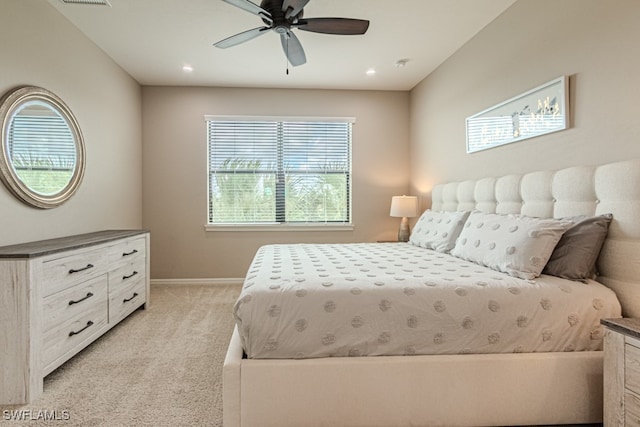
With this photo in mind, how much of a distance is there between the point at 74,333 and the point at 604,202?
3.31 m

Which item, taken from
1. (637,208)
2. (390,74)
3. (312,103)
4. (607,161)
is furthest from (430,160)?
(637,208)

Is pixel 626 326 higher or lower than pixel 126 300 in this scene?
higher

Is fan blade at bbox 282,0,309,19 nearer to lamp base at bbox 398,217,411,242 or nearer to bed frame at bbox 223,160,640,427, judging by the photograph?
bed frame at bbox 223,160,640,427

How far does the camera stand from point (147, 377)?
2061mm

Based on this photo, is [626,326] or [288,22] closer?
[626,326]

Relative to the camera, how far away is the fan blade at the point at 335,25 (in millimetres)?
2299

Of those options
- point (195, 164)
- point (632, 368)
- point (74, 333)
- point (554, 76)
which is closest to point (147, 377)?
point (74, 333)

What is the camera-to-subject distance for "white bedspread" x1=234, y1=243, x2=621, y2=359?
59.0 inches

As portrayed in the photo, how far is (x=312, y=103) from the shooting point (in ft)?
14.7

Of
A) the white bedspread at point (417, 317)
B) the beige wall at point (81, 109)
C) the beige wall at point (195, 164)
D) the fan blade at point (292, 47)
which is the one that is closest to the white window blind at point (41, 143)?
the beige wall at point (81, 109)

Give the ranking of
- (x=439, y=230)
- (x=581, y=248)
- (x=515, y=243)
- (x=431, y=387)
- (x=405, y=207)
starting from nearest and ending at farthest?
1. (x=431, y=387)
2. (x=581, y=248)
3. (x=515, y=243)
4. (x=439, y=230)
5. (x=405, y=207)

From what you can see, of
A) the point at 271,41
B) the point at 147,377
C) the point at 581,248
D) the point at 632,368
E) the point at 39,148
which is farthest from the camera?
the point at 271,41

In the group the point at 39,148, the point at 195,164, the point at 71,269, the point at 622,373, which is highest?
the point at 195,164

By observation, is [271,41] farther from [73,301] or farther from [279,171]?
[73,301]
